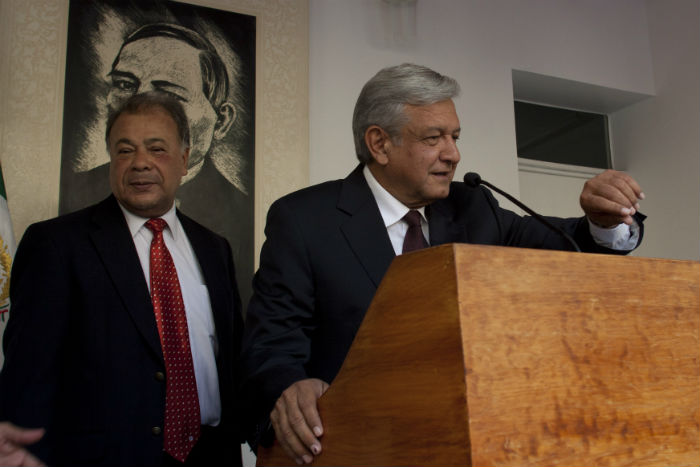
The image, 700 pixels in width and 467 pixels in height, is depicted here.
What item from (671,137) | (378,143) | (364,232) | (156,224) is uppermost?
(671,137)

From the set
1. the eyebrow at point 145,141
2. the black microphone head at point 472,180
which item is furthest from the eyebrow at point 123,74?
the black microphone head at point 472,180

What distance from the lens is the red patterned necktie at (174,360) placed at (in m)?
1.85

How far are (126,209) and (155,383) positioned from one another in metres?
0.57

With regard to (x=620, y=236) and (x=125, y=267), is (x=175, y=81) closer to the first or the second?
(x=125, y=267)

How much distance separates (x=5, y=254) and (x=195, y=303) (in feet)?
2.37

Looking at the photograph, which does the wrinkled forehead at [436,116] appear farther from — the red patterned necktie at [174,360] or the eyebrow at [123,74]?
the eyebrow at [123,74]

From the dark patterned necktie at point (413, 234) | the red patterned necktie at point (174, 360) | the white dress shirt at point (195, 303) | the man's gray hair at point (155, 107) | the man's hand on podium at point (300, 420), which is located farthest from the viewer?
the man's gray hair at point (155, 107)

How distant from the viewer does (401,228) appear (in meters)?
1.71

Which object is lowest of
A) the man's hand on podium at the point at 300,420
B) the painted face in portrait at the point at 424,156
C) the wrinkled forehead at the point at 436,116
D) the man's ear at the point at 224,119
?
the man's hand on podium at the point at 300,420

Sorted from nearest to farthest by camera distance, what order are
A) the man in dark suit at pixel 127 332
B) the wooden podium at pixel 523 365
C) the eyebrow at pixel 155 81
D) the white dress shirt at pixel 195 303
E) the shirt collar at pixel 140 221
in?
the wooden podium at pixel 523 365, the man in dark suit at pixel 127 332, the white dress shirt at pixel 195 303, the shirt collar at pixel 140 221, the eyebrow at pixel 155 81

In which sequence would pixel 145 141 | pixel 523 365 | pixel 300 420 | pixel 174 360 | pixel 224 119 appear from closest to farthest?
pixel 523 365, pixel 300 420, pixel 174 360, pixel 145 141, pixel 224 119

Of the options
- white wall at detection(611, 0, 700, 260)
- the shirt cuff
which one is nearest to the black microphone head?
the shirt cuff

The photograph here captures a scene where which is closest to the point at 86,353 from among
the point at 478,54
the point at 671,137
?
the point at 478,54

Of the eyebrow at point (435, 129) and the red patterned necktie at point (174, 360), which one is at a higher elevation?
the eyebrow at point (435, 129)
